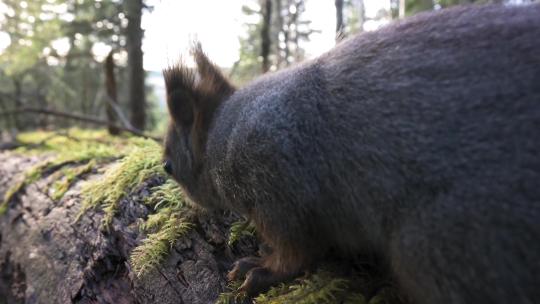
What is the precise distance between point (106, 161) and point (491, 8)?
3.95 metres

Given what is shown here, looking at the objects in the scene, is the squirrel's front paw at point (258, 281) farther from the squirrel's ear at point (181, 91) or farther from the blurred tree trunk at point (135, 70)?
the blurred tree trunk at point (135, 70)

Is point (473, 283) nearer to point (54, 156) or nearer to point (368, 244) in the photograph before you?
A: point (368, 244)

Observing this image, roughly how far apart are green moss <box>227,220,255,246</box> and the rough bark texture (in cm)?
4

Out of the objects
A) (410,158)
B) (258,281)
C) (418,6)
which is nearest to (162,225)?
(258,281)

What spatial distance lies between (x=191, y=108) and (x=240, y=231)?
88cm

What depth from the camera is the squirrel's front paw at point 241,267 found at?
246 centimetres

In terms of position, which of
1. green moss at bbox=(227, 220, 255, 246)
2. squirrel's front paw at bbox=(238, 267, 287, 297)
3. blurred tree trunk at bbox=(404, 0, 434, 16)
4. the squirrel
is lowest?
squirrel's front paw at bbox=(238, 267, 287, 297)

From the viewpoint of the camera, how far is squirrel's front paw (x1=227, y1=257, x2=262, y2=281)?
246 centimetres

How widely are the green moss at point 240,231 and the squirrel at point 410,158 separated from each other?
21 centimetres

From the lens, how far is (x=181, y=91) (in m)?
3.14

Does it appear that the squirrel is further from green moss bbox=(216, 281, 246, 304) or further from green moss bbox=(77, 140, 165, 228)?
green moss bbox=(77, 140, 165, 228)

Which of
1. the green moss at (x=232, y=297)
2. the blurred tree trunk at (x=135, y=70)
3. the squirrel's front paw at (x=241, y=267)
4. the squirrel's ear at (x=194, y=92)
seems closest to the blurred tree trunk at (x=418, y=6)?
the blurred tree trunk at (x=135, y=70)

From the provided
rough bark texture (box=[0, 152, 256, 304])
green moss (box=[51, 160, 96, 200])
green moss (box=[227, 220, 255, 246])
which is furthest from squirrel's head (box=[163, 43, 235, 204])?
green moss (box=[51, 160, 96, 200])

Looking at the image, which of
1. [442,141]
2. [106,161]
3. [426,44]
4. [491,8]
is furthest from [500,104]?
[106,161]
